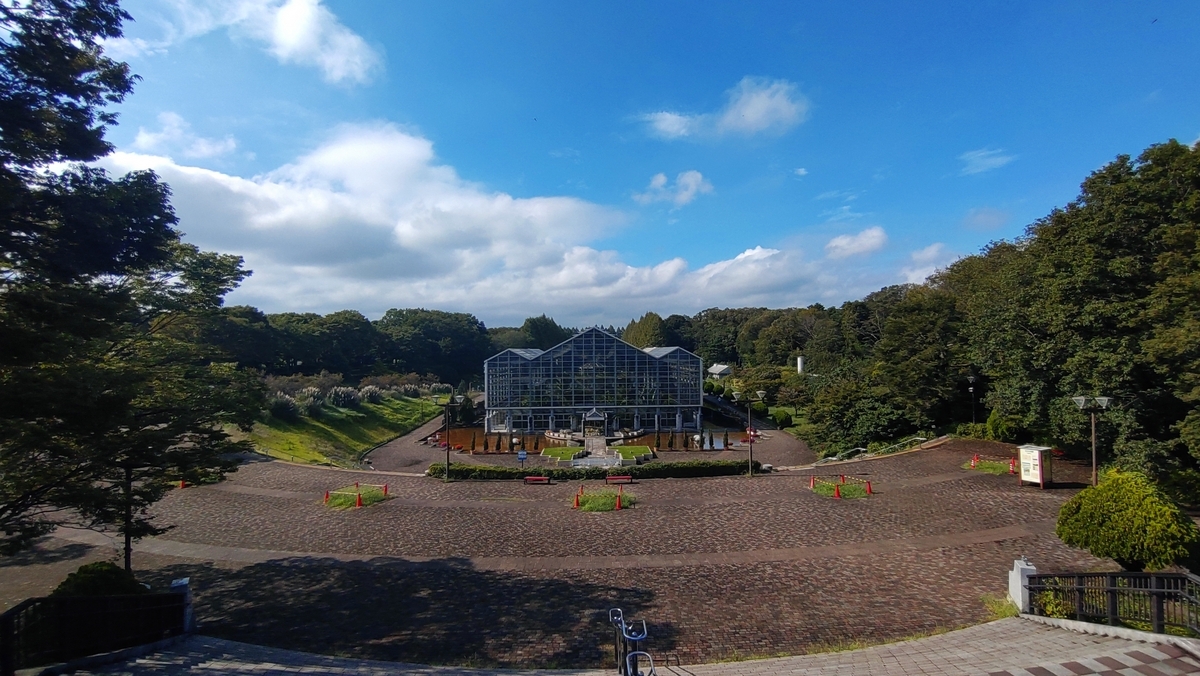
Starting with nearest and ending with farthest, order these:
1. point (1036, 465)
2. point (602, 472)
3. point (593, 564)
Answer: point (593, 564) < point (1036, 465) < point (602, 472)

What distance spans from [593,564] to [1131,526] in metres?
9.65

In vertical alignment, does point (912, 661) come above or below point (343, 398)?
below

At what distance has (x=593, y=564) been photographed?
12219 mm

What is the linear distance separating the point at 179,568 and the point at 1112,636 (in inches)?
696

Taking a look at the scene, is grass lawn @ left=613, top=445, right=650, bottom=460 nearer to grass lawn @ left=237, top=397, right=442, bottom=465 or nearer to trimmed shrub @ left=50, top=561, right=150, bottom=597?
grass lawn @ left=237, top=397, right=442, bottom=465

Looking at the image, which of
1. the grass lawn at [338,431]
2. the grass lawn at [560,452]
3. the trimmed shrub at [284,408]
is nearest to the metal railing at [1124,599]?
the grass lawn at [560,452]

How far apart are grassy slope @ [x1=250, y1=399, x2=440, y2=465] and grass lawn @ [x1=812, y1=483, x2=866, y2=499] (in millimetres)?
23307

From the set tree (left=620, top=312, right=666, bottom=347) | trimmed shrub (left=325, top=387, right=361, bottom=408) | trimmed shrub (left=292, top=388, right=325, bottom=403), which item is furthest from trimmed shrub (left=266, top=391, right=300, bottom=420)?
tree (left=620, top=312, right=666, bottom=347)

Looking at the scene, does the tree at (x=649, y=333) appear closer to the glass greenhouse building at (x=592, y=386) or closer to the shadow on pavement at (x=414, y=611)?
the glass greenhouse building at (x=592, y=386)

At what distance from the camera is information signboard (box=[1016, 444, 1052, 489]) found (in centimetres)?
1709

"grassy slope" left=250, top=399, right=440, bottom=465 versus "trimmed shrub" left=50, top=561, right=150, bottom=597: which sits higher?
"trimmed shrub" left=50, top=561, right=150, bottom=597

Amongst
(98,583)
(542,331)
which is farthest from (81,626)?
(542,331)

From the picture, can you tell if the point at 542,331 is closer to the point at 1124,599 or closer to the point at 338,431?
the point at 338,431

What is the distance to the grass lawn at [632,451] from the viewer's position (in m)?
28.9
